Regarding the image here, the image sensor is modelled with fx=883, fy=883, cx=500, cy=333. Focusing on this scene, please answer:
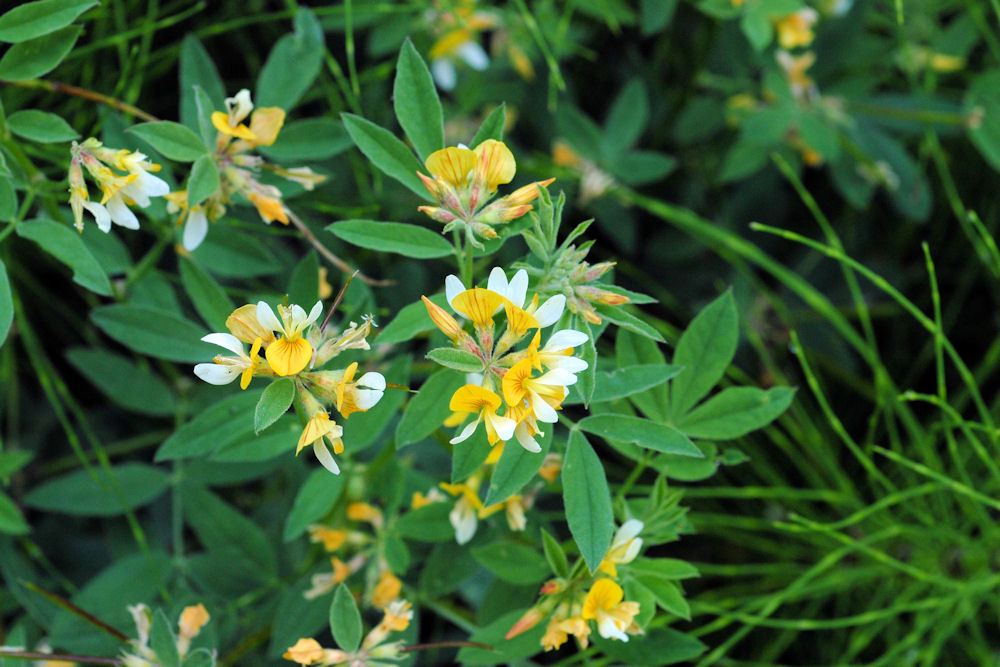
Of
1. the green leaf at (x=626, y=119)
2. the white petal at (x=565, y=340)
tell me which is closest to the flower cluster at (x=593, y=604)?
the white petal at (x=565, y=340)

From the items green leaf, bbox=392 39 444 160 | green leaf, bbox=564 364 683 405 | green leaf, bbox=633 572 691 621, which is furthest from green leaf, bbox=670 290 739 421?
green leaf, bbox=392 39 444 160

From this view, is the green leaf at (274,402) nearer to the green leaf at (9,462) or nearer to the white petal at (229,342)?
the white petal at (229,342)

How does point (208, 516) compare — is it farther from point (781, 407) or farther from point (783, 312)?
point (783, 312)

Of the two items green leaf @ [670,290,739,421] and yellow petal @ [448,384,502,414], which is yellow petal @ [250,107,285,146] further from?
green leaf @ [670,290,739,421]

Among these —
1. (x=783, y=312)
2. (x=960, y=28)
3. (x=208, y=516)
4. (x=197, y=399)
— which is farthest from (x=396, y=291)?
(x=960, y=28)

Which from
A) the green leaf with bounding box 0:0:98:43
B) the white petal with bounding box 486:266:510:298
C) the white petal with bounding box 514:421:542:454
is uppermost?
the green leaf with bounding box 0:0:98:43

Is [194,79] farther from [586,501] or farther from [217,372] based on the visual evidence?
[586,501]

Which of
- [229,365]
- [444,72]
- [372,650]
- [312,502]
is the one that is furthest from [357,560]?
[444,72]
